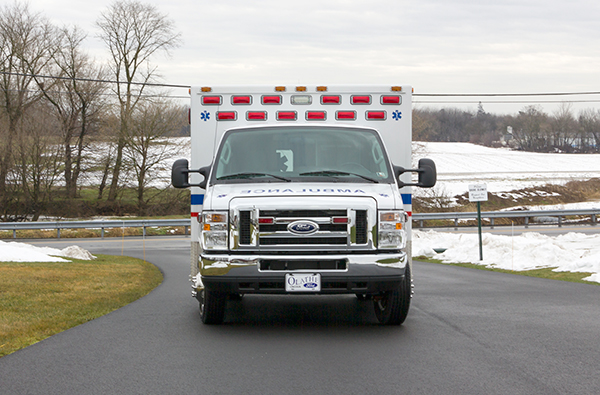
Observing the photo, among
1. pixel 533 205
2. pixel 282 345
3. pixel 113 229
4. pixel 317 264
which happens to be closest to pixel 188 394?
pixel 282 345

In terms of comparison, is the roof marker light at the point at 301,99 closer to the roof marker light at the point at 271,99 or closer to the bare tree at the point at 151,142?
the roof marker light at the point at 271,99

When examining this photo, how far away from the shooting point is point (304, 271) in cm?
738

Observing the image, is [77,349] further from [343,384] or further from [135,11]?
[135,11]

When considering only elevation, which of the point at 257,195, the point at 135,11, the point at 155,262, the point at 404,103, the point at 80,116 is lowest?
the point at 155,262

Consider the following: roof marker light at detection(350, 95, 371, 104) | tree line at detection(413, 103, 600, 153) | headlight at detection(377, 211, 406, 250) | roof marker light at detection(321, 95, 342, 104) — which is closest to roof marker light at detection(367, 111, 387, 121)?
roof marker light at detection(350, 95, 371, 104)

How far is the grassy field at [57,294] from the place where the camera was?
837 cm

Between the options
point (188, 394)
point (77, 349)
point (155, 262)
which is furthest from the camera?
point (155, 262)

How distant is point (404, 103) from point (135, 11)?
1760 inches

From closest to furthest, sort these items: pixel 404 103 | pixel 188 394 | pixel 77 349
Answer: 1. pixel 188 394
2. pixel 77 349
3. pixel 404 103

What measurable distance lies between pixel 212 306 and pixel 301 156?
205 cm

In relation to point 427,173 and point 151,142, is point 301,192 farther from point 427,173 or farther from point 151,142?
point 151,142

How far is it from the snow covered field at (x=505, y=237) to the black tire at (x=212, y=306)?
9.42m

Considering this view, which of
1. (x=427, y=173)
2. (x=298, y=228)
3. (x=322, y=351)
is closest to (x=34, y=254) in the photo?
(x=298, y=228)

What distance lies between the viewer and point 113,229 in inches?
1545
